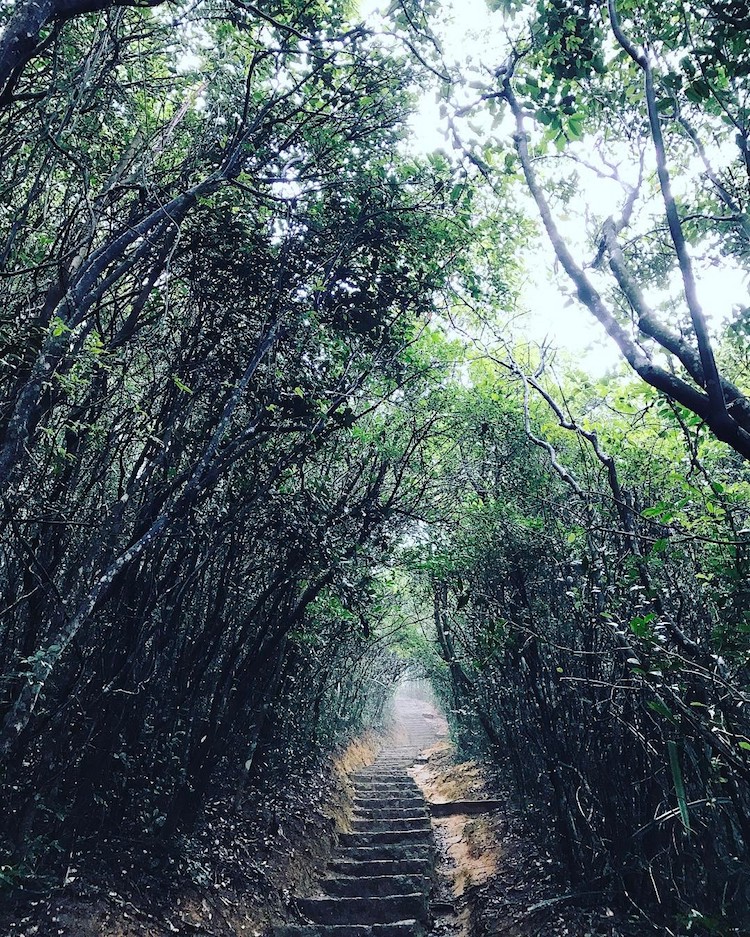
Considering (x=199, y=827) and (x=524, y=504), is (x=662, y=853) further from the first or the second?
(x=199, y=827)

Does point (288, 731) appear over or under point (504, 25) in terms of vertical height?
under

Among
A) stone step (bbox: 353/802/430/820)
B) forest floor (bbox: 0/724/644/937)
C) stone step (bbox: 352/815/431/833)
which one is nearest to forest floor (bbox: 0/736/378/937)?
forest floor (bbox: 0/724/644/937)

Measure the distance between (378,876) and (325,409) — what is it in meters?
7.28

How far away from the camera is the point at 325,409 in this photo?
262 inches

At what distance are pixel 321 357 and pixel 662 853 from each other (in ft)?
19.6

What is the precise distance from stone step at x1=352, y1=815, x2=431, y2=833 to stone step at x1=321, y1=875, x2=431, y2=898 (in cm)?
285

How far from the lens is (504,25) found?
11.0 ft

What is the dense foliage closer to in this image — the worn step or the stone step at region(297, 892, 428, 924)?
the stone step at region(297, 892, 428, 924)

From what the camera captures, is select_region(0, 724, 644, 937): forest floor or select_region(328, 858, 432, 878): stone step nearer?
select_region(0, 724, 644, 937): forest floor

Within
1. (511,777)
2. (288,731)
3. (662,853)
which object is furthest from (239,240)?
(511,777)

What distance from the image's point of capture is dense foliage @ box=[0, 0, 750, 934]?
3402 mm

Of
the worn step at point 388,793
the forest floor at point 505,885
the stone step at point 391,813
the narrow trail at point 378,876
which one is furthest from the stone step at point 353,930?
the worn step at point 388,793

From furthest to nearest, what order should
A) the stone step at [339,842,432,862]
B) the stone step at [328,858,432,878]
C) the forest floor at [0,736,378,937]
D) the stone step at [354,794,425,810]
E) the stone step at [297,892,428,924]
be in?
the stone step at [354,794,425,810], the stone step at [339,842,432,862], the stone step at [328,858,432,878], the stone step at [297,892,428,924], the forest floor at [0,736,378,937]

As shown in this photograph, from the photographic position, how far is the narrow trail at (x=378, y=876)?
24.0ft
